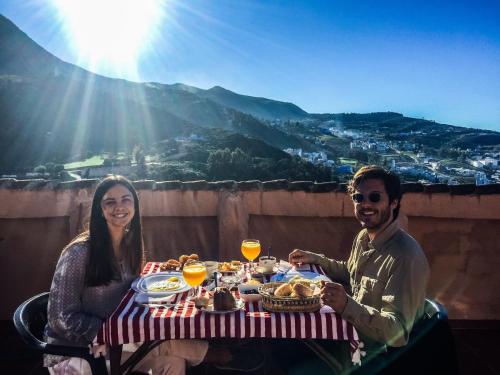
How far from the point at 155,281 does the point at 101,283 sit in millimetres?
339

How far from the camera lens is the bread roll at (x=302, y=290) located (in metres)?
2.08

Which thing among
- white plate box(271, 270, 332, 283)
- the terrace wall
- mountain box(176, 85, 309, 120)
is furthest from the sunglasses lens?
mountain box(176, 85, 309, 120)

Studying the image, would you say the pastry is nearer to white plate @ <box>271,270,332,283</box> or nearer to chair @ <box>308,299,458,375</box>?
white plate @ <box>271,270,332,283</box>

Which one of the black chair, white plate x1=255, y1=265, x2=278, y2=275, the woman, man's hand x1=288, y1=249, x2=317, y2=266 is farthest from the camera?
man's hand x1=288, y1=249, x2=317, y2=266

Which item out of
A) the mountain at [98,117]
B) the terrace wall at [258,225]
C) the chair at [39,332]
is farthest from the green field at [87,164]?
the chair at [39,332]

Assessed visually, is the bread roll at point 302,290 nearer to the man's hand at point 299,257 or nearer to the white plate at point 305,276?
the white plate at point 305,276

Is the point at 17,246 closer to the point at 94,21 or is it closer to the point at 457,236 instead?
the point at 457,236

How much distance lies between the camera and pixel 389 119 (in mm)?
22453

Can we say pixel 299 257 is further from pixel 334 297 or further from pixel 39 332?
pixel 39 332

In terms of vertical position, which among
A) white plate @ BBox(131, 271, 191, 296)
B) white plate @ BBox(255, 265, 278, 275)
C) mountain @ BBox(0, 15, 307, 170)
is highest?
mountain @ BBox(0, 15, 307, 170)

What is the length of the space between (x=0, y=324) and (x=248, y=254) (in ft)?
9.67

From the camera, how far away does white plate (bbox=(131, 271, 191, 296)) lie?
2.31m

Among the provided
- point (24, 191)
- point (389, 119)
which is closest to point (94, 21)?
point (389, 119)

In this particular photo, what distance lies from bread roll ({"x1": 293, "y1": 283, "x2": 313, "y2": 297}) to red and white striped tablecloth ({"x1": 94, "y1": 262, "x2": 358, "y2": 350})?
0.33 ft
